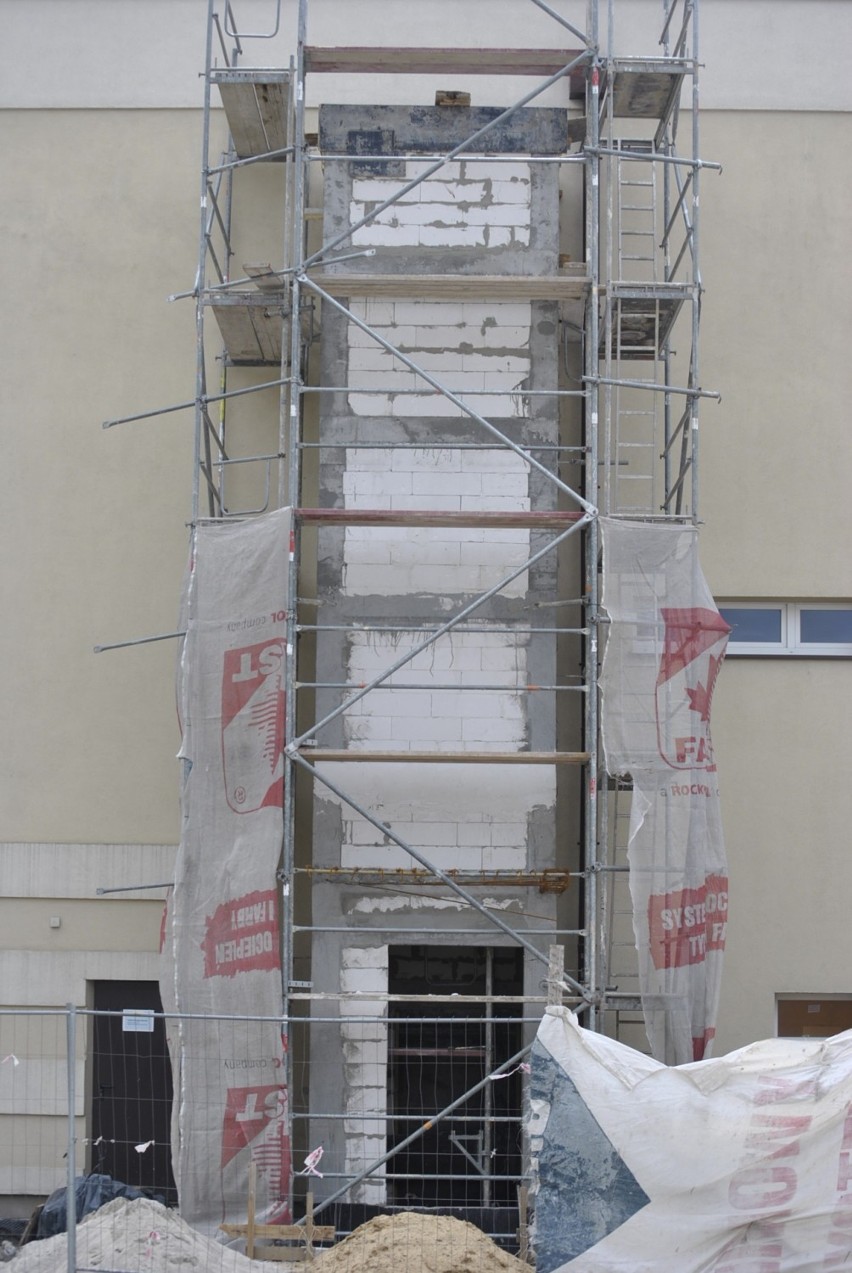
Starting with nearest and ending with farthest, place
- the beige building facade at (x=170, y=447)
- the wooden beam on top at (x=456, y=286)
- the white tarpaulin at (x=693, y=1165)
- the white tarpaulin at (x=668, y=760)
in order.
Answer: the white tarpaulin at (x=693, y=1165) → the white tarpaulin at (x=668, y=760) → the wooden beam on top at (x=456, y=286) → the beige building facade at (x=170, y=447)

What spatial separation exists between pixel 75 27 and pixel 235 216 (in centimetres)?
209

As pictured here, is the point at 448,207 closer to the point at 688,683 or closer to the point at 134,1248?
the point at 688,683

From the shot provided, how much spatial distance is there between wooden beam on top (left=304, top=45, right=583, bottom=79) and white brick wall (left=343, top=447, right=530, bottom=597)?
282cm

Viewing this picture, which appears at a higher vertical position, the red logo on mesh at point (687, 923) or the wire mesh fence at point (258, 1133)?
the red logo on mesh at point (687, 923)

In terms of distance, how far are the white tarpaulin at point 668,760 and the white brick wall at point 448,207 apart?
8.67ft

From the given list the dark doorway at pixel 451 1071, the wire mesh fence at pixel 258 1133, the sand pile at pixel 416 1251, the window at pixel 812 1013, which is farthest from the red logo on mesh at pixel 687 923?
the sand pile at pixel 416 1251

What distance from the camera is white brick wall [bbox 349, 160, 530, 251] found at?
11.4 meters

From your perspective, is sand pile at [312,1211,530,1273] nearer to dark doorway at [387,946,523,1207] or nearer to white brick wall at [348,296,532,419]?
dark doorway at [387,946,523,1207]

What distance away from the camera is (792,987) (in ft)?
37.4

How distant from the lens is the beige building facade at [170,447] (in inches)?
454

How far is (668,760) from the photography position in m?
10.2

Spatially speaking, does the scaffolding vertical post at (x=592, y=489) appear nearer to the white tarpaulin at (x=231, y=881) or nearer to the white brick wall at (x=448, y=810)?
the white brick wall at (x=448, y=810)

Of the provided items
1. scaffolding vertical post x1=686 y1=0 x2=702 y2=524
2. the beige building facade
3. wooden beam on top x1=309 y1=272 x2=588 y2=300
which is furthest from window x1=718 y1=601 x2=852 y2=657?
wooden beam on top x1=309 y1=272 x2=588 y2=300

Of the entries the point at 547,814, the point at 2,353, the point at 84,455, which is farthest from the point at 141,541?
the point at 547,814
